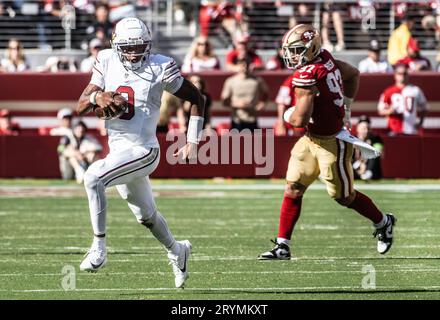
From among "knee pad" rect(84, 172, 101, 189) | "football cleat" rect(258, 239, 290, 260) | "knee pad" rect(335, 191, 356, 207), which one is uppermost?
"knee pad" rect(84, 172, 101, 189)

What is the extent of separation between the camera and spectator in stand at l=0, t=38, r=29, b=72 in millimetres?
17750

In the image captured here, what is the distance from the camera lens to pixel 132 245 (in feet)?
31.9

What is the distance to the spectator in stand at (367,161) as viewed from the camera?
51.4ft

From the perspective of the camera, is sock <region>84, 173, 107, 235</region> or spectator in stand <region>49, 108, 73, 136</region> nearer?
sock <region>84, 173, 107, 235</region>

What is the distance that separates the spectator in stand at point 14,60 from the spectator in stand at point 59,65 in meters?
0.30

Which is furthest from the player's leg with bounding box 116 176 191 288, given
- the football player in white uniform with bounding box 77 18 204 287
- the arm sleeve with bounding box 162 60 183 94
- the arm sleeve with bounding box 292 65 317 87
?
the arm sleeve with bounding box 292 65 317 87

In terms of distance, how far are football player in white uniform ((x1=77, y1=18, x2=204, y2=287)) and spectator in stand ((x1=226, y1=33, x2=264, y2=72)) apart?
8647mm

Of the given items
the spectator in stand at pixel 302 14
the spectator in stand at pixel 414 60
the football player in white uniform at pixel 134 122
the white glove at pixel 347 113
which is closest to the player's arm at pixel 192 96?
the football player in white uniform at pixel 134 122

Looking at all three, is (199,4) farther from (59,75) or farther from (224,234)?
(224,234)

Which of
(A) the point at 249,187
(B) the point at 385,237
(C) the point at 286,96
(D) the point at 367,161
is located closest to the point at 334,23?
(C) the point at 286,96

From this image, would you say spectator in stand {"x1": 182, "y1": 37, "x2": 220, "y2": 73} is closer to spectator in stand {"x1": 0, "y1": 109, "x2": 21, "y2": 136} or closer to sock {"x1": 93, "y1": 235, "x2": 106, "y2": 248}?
spectator in stand {"x1": 0, "y1": 109, "x2": 21, "y2": 136}
